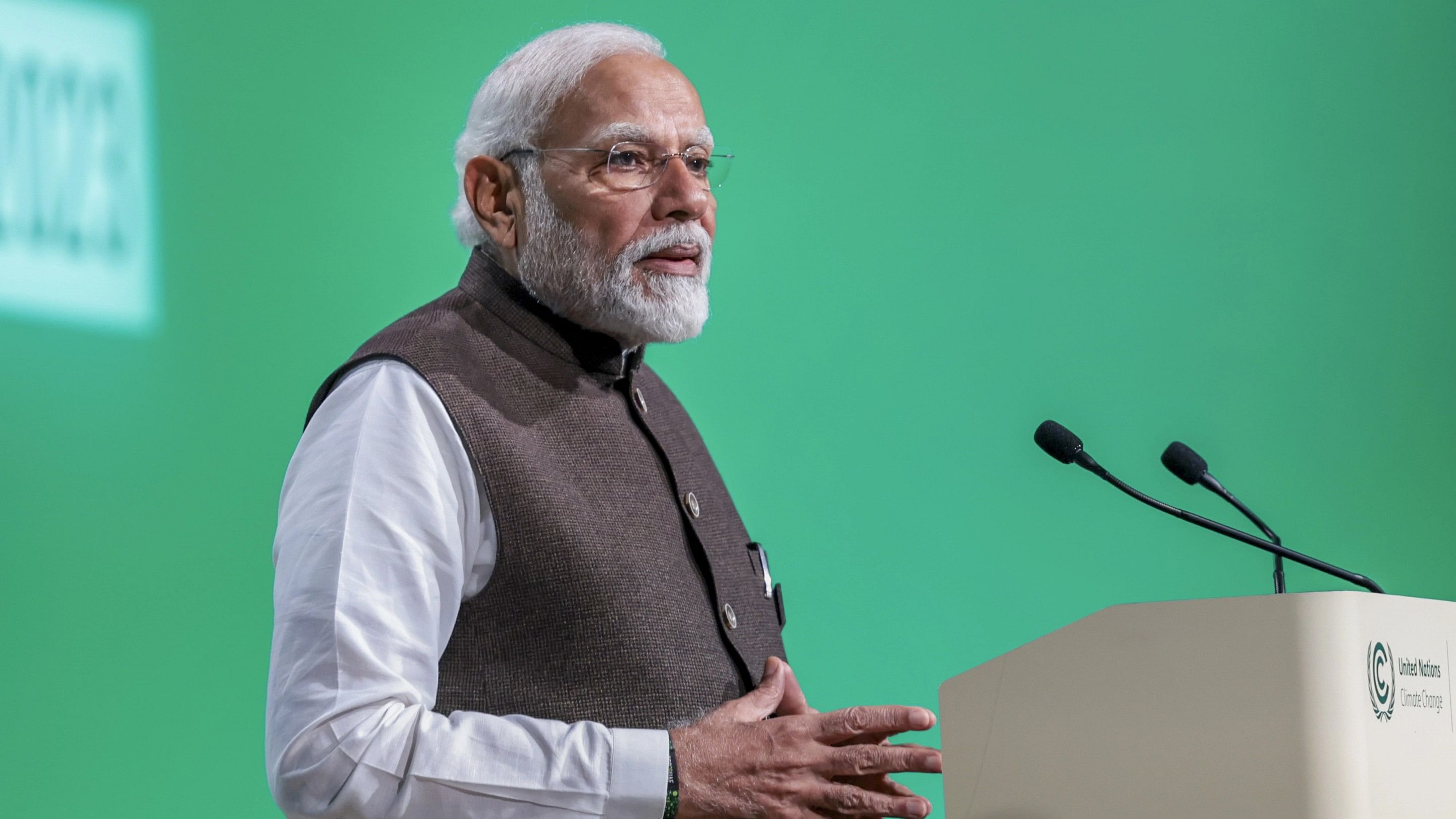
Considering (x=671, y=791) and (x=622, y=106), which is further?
(x=622, y=106)

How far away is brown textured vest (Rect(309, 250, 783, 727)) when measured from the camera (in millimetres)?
1520

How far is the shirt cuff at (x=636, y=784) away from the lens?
135cm

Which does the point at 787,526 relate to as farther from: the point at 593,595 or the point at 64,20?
the point at 64,20

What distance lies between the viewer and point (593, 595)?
1.53 m

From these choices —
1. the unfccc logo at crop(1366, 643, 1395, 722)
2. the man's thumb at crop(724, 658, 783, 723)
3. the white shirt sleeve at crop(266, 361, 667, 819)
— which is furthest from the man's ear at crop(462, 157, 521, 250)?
the unfccc logo at crop(1366, 643, 1395, 722)

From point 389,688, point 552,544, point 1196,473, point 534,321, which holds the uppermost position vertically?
point 534,321

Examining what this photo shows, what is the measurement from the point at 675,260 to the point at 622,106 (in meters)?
0.21

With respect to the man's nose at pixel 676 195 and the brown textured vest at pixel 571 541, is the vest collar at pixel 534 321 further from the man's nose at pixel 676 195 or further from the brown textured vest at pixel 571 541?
the man's nose at pixel 676 195

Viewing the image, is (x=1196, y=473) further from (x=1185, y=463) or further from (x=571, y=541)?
(x=571, y=541)

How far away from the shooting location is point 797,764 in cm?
136

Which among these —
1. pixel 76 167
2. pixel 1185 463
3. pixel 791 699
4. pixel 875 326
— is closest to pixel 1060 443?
pixel 1185 463

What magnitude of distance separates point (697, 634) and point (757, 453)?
1224mm

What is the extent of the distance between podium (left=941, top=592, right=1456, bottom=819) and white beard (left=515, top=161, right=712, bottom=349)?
0.65 m

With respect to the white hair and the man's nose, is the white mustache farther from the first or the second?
the white hair
